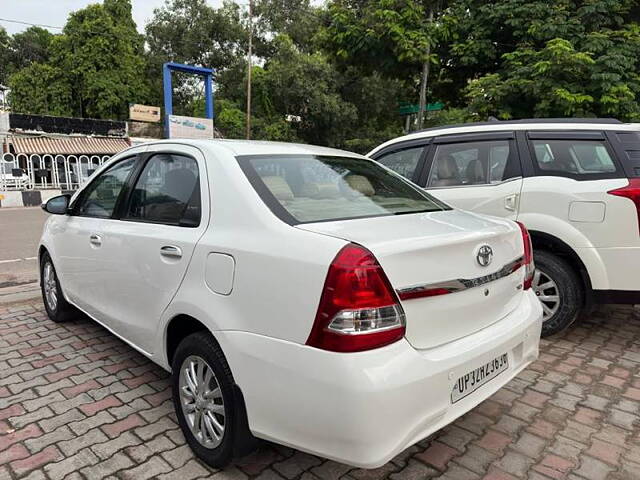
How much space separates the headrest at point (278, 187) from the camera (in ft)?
7.60

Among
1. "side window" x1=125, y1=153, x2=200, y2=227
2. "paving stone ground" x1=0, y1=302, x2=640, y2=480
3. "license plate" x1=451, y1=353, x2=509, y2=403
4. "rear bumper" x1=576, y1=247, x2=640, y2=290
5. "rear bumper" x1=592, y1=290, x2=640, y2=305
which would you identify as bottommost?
"paving stone ground" x1=0, y1=302, x2=640, y2=480

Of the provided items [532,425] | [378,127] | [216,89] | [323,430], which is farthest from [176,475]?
[216,89]

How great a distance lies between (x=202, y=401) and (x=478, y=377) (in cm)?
131

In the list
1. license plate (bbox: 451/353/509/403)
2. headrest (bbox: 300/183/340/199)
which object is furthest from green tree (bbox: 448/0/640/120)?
license plate (bbox: 451/353/509/403)

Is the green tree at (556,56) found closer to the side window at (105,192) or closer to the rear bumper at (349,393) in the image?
the side window at (105,192)

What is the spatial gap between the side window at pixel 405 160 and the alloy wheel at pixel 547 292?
1.55 m

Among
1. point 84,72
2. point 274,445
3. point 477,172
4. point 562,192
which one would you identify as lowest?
point 274,445

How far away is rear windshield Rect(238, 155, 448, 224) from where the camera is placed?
227 cm

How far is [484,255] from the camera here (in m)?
2.23

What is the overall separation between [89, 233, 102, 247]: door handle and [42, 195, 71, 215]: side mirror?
0.70m

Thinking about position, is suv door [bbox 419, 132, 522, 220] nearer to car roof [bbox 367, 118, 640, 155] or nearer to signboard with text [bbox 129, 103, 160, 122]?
car roof [bbox 367, 118, 640, 155]

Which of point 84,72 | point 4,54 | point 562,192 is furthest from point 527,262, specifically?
point 4,54

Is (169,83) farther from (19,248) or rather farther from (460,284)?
(460,284)

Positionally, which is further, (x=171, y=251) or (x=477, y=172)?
(x=477, y=172)
